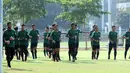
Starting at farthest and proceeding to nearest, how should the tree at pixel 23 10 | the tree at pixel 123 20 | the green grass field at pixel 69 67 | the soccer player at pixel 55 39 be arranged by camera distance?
the tree at pixel 123 20
the tree at pixel 23 10
the soccer player at pixel 55 39
the green grass field at pixel 69 67

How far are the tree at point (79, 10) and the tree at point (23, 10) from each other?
425cm

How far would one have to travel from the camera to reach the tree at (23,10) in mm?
39531

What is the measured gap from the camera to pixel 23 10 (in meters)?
39.3

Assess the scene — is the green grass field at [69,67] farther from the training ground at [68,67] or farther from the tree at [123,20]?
the tree at [123,20]

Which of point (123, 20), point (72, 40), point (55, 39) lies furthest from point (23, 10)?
point (123, 20)

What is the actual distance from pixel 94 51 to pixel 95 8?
21.7 metres

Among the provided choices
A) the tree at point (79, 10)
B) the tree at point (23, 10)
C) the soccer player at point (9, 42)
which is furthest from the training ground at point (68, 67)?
the tree at point (79, 10)

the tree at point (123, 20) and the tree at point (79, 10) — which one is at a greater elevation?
the tree at point (79, 10)

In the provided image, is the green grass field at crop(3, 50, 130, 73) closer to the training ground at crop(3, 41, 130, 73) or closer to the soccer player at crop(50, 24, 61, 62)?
the training ground at crop(3, 41, 130, 73)

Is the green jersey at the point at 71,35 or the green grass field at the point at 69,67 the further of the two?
the green jersey at the point at 71,35

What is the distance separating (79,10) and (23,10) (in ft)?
27.8

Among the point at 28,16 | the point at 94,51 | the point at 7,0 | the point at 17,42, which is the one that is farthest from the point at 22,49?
the point at 28,16

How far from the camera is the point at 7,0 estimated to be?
36156mm

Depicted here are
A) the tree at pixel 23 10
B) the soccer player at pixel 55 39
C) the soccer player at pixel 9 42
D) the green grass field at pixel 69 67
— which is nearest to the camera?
the green grass field at pixel 69 67
